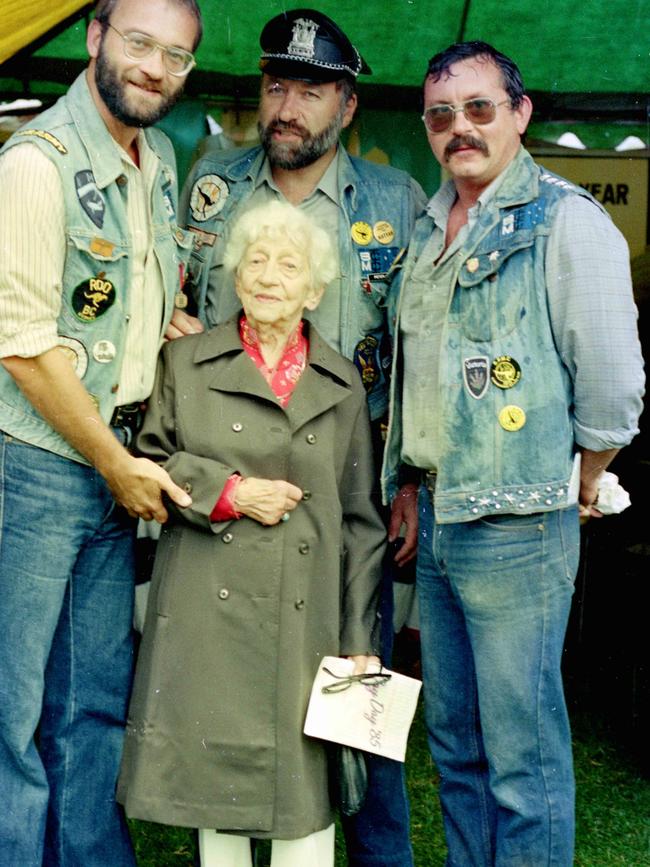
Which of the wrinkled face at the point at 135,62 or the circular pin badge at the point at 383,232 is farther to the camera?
the circular pin badge at the point at 383,232

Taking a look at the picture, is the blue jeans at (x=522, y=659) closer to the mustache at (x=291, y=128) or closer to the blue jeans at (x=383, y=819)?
the blue jeans at (x=383, y=819)

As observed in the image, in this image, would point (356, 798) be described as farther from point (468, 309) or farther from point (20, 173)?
point (20, 173)

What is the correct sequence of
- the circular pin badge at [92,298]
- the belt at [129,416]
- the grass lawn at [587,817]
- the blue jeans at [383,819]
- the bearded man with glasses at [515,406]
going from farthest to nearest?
the grass lawn at [587,817] < the blue jeans at [383,819] < the belt at [129,416] < the circular pin badge at [92,298] < the bearded man with glasses at [515,406]

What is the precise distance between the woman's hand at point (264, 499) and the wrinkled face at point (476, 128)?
1.04 metres

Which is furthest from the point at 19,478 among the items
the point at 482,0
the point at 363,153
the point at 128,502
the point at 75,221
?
the point at 363,153

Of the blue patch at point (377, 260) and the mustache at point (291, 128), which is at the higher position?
the mustache at point (291, 128)

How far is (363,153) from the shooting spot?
6164 mm

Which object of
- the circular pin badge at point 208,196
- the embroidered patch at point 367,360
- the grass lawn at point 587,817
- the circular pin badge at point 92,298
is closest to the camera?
the circular pin badge at point 92,298

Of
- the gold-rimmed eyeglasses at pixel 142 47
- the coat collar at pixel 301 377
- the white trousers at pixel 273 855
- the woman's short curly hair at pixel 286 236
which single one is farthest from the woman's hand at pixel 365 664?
the gold-rimmed eyeglasses at pixel 142 47

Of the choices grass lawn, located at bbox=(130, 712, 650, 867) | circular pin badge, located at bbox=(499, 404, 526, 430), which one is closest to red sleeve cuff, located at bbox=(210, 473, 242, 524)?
circular pin badge, located at bbox=(499, 404, 526, 430)

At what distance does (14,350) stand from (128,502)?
515 mm

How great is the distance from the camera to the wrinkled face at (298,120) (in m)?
3.84

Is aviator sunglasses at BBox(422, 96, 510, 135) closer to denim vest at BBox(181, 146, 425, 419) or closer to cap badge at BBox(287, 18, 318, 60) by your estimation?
denim vest at BBox(181, 146, 425, 419)

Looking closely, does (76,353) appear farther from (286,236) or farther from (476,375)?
(476,375)
